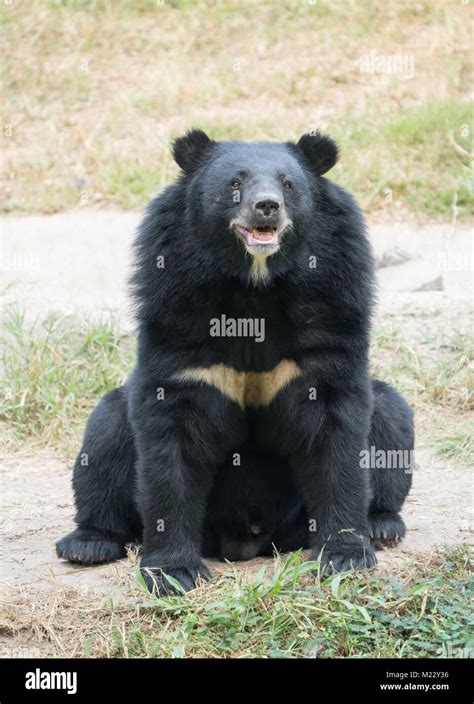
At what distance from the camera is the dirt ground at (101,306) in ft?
18.1

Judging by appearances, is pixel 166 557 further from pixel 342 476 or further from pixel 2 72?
pixel 2 72

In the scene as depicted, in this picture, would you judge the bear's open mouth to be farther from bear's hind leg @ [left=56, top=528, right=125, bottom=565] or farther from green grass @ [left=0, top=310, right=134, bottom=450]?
green grass @ [left=0, top=310, right=134, bottom=450]

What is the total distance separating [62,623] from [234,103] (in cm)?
999

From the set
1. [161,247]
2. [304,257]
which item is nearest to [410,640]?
[304,257]

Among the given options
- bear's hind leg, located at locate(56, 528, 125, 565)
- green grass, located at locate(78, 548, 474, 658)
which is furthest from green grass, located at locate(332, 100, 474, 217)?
green grass, located at locate(78, 548, 474, 658)

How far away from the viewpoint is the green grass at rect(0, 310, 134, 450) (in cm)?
818

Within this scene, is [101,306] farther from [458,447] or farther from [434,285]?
[458,447]

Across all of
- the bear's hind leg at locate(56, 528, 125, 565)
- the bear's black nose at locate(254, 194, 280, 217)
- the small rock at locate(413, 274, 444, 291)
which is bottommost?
the bear's hind leg at locate(56, 528, 125, 565)

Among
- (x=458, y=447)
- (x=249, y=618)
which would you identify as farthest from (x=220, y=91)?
(x=249, y=618)

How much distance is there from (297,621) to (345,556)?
0.64 meters

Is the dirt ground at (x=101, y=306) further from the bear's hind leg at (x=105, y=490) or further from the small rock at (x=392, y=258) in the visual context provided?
the bear's hind leg at (x=105, y=490)

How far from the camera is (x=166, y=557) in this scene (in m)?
4.95

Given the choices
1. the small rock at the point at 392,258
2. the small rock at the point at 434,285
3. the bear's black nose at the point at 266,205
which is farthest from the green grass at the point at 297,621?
the small rock at the point at 392,258

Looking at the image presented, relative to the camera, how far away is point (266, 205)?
4625 mm
